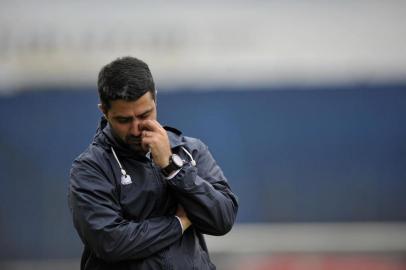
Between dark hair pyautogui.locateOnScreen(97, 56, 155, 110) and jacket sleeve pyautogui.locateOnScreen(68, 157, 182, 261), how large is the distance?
20cm

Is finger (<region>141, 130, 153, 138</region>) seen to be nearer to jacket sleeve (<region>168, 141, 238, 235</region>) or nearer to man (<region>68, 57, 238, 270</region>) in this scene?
man (<region>68, 57, 238, 270</region>)

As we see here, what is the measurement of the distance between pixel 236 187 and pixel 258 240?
0.48 meters

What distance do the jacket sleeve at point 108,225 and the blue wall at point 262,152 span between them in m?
3.71

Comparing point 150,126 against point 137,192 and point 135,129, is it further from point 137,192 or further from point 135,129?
point 137,192

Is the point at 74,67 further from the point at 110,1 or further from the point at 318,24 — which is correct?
the point at 318,24

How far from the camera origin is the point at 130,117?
1.98 m

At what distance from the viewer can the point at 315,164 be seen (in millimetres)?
5766

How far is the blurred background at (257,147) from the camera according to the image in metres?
5.73

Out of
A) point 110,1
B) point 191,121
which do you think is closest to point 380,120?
point 191,121

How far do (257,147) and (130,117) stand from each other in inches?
151

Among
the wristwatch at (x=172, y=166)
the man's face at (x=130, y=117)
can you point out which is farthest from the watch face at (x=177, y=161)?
the man's face at (x=130, y=117)

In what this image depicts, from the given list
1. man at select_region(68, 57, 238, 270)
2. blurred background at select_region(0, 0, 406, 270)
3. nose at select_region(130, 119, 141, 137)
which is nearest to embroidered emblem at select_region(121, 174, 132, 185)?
man at select_region(68, 57, 238, 270)

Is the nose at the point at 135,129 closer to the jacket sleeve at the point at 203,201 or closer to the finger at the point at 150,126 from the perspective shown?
the finger at the point at 150,126

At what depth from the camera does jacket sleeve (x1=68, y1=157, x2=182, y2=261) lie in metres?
1.90
